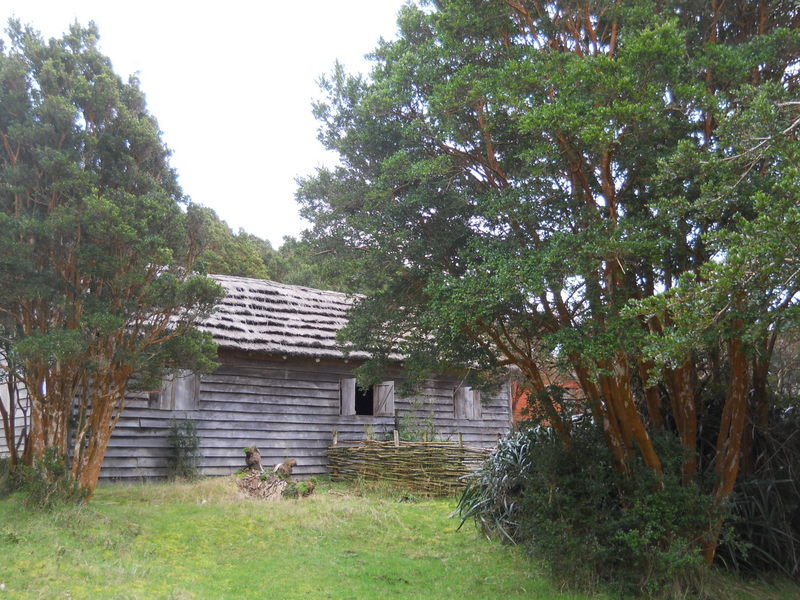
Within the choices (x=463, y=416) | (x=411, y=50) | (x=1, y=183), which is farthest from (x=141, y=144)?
(x=463, y=416)

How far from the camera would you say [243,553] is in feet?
27.1

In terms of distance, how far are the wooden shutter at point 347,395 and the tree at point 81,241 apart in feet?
23.0

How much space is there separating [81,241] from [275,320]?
23.2ft

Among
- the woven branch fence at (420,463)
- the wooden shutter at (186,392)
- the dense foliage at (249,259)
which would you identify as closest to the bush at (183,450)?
the wooden shutter at (186,392)

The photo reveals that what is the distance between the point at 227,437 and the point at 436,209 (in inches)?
362

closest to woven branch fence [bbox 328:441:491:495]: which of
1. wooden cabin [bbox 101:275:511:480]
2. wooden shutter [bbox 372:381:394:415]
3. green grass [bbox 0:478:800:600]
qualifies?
wooden cabin [bbox 101:275:511:480]

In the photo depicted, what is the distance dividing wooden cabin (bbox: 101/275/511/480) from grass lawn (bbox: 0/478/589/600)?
9.03 feet

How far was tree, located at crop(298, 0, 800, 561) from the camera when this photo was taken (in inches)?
242

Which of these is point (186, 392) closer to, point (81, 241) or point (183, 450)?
point (183, 450)

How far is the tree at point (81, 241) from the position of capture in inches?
362

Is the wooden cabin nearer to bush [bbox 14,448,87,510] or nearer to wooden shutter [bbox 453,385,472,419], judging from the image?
wooden shutter [bbox 453,385,472,419]

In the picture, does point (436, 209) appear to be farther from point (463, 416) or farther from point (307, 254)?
point (463, 416)

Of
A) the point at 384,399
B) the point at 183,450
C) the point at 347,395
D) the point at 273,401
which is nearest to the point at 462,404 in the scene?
the point at 384,399

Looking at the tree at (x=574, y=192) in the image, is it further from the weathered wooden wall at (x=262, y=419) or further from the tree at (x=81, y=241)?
the weathered wooden wall at (x=262, y=419)
